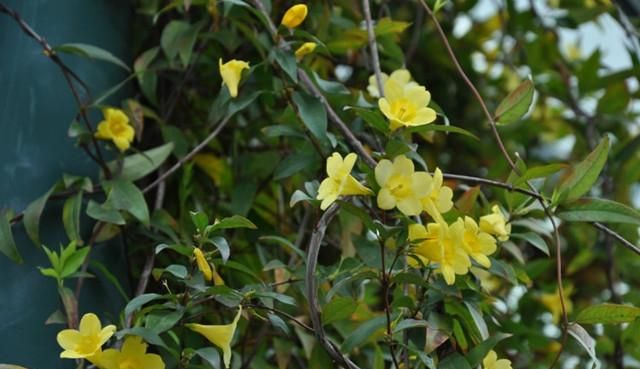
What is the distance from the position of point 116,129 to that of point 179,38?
135 mm

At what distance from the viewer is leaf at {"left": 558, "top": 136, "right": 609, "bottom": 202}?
84 cm

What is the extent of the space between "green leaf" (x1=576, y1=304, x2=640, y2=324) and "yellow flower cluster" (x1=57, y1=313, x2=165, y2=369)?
331 mm

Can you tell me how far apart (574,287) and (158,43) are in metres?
0.72

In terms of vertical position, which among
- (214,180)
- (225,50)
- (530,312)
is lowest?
(530,312)

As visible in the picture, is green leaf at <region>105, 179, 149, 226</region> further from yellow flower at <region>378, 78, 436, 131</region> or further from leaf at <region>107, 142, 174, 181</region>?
yellow flower at <region>378, 78, 436, 131</region>

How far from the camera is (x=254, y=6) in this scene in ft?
3.10

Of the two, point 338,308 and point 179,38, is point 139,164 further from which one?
point 338,308

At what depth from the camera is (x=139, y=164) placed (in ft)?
3.15

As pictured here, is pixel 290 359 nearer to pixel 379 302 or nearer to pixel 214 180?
pixel 214 180

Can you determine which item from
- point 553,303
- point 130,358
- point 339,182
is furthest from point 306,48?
point 553,303

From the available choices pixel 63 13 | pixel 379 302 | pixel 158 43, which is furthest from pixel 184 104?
pixel 379 302

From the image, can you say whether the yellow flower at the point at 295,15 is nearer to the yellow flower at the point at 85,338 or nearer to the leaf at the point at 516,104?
the leaf at the point at 516,104

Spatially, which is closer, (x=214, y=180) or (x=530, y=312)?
(x=214, y=180)

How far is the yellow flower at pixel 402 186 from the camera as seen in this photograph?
73cm
